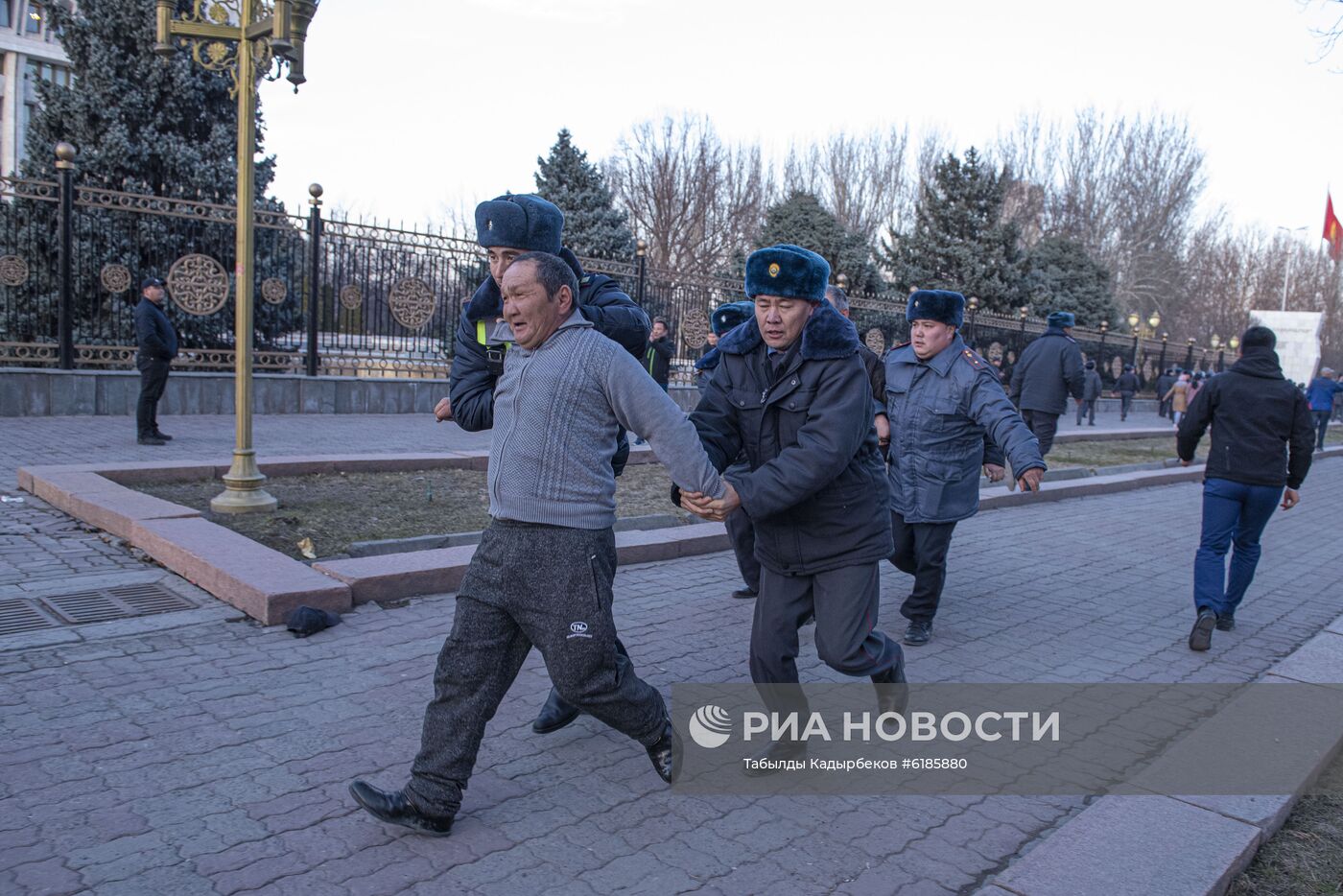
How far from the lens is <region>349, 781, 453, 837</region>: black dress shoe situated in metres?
2.94

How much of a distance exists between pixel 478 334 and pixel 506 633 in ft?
3.41

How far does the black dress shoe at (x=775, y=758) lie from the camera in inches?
139

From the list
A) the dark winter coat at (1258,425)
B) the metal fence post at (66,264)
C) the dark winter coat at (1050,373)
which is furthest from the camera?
the metal fence post at (66,264)

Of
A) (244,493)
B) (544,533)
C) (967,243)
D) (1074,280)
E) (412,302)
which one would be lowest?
(244,493)

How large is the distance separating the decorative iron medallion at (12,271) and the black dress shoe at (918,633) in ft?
40.5

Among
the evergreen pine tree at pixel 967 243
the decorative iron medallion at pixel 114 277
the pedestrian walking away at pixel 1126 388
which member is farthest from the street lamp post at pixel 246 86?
the pedestrian walking away at pixel 1126 388

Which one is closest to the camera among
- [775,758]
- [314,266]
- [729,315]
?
[775,758]

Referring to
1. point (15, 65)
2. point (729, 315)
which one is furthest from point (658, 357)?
point (15, 65)

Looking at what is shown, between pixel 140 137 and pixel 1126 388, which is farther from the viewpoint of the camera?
pixel 1126 388

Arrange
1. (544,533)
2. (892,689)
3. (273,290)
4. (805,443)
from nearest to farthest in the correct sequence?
(544,533), (805,443), (892,689), (273,290)

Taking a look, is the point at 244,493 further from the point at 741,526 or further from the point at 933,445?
the point at 933,445

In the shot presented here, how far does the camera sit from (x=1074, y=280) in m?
36.0

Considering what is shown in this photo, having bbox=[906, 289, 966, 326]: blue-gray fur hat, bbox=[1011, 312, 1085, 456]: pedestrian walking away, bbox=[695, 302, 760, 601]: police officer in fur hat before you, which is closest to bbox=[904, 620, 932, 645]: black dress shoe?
bbox=[695, 302, 760, 601]: police officer in fur hat

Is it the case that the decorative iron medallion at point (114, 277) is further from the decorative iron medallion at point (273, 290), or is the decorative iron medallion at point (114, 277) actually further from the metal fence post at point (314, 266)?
the metal fence post at point (314, 266)
